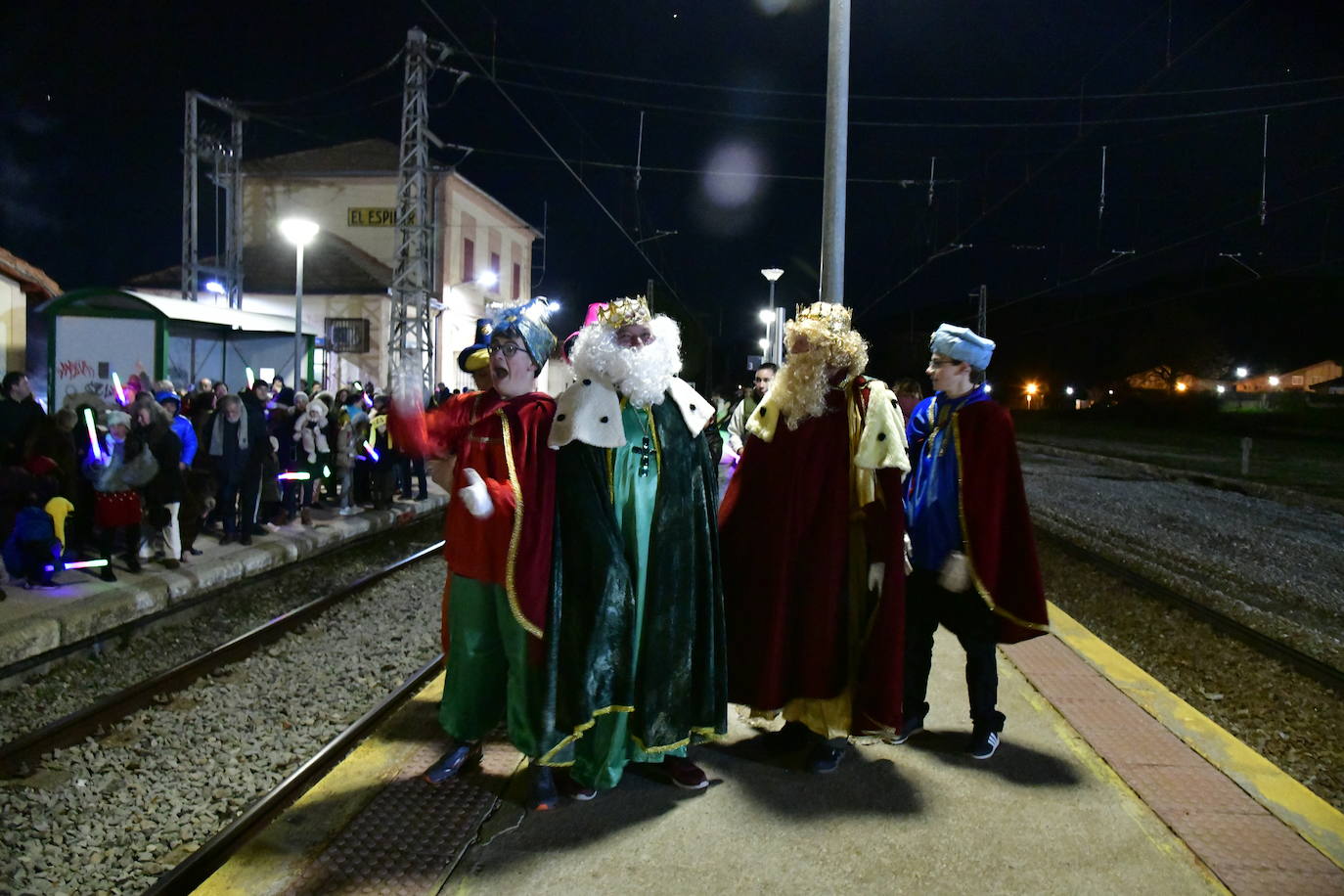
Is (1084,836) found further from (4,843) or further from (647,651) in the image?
(4,843)

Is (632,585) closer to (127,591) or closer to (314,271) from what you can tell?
(127,591)

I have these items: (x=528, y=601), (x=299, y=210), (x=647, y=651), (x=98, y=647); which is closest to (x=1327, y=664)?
(x=647, y=651)

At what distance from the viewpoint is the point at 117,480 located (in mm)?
8484

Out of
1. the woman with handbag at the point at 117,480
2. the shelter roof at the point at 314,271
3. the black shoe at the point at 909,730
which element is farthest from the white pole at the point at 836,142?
the shelter roof at the point at 314,271

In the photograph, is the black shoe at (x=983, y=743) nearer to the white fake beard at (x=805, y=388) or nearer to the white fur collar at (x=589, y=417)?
the white fake beard at (x=805, y=388)

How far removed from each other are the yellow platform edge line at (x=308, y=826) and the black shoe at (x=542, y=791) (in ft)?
2.09

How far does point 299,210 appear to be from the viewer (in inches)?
1388

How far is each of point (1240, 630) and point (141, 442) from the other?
960 centimetres

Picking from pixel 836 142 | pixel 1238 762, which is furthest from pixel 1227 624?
pixel 836 142

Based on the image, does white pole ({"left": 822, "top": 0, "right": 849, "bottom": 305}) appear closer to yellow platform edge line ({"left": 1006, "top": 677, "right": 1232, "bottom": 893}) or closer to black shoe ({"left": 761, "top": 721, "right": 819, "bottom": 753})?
yellow platform edge line ({"left": 1006, "top": 677, "right": 1232, "bottom": 893})

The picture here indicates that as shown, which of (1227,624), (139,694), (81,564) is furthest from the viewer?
(81,564)

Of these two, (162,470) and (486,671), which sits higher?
(162,470)

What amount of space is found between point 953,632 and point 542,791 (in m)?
1.90

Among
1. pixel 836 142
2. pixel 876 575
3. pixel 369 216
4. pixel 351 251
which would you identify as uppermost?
pixel 369 216
